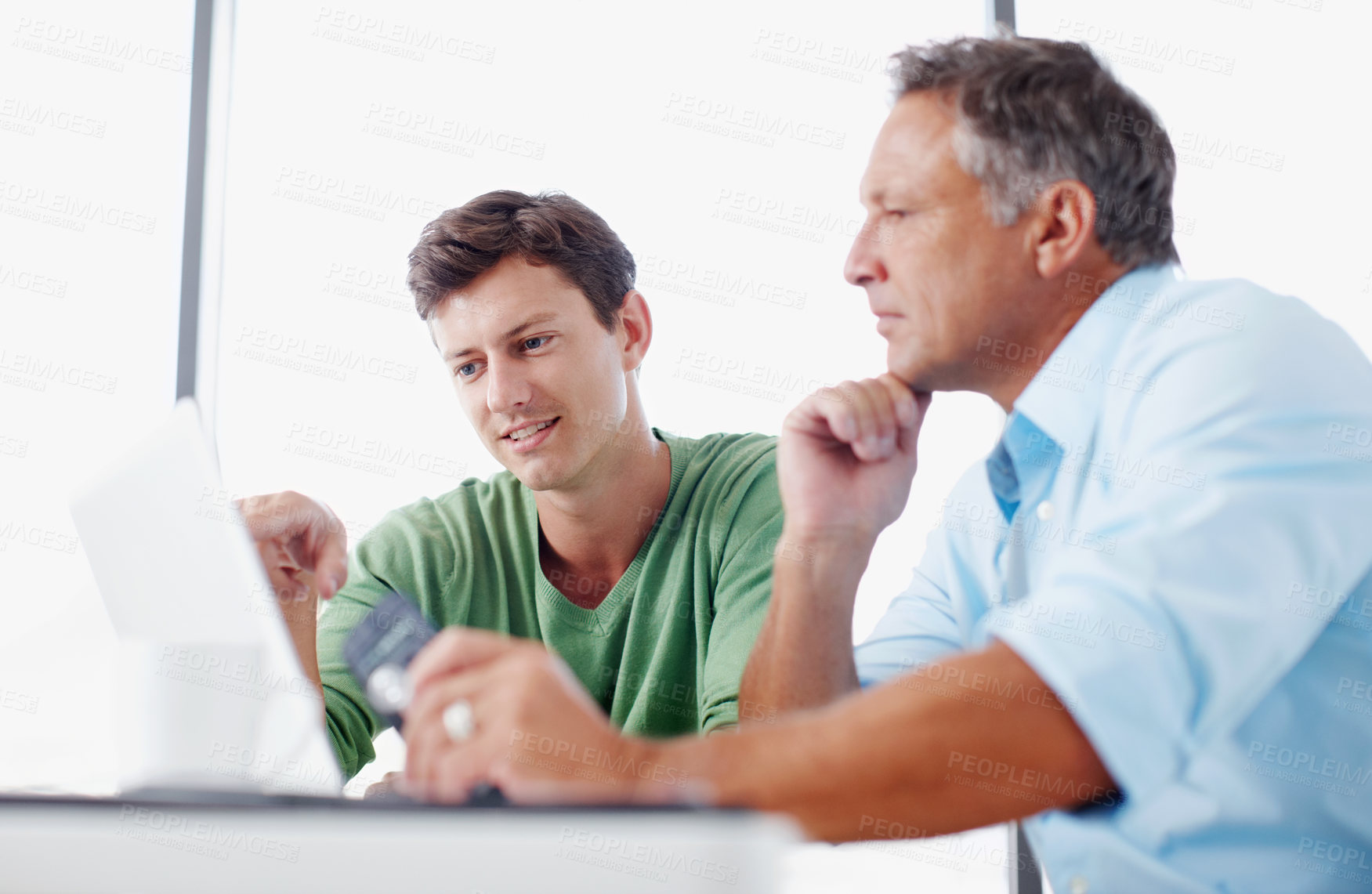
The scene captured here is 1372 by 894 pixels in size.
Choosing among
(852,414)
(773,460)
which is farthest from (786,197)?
(852,414)

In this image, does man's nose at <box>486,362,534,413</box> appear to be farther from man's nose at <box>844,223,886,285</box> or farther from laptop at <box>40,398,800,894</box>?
laptop at <box>40,398,800,894</box>

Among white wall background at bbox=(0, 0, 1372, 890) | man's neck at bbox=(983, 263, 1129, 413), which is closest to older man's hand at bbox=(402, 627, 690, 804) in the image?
man's neck at bbox=(983, 263, 1129, 413)

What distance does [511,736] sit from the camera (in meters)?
0.57

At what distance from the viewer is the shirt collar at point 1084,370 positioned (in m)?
0.98

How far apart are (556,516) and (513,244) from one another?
503 millimetres

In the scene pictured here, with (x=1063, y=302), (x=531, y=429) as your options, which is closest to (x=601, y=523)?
(x=531, y=429)

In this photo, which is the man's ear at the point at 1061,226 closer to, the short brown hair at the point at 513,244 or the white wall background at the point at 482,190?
the short brown hair at the point at 513,244

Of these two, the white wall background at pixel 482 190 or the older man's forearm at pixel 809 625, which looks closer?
the older man's forearm at pixel 809 625

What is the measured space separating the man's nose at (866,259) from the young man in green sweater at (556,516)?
0.47 meters

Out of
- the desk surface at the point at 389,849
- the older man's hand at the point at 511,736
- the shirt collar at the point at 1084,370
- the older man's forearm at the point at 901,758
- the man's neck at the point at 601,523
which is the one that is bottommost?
the man's neck at the point at 601,523

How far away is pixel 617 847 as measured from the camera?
350 mm

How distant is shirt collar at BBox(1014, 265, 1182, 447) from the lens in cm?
98

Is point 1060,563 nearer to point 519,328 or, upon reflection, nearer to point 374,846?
point 374,846

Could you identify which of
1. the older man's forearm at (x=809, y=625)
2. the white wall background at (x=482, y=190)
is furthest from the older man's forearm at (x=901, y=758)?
the white wall background at (x=482, y=190)
